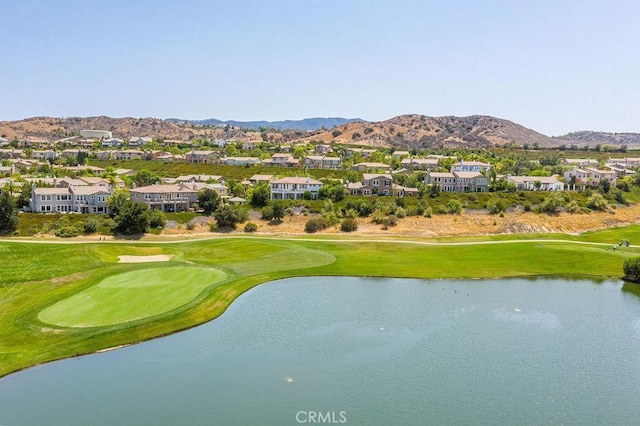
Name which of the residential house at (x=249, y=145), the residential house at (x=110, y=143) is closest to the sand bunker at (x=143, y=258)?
the residential house at (x=249, y=145)

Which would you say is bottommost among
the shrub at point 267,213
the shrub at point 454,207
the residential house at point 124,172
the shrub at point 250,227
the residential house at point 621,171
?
the shrub at point 250,227

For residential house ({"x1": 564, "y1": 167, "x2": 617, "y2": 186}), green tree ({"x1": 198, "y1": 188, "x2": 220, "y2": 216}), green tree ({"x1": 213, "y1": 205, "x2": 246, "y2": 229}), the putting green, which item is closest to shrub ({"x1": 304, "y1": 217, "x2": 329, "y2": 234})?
green tree ({"x1": 213, "y1": 205, "x2": 246, "y2": 229})

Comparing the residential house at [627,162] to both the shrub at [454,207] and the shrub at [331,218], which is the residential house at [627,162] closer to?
the shrub at [454,207]

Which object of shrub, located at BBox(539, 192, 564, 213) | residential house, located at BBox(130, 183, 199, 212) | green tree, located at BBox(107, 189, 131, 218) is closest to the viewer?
green tree, located at BBox(107, 189, 131, 218)

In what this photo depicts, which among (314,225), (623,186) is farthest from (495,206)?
(623,186)

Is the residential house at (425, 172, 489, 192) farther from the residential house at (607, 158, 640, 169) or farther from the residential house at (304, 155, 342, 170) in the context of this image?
the residential house at (607, 158, 640, 169)

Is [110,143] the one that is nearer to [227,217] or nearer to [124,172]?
[124,172]
